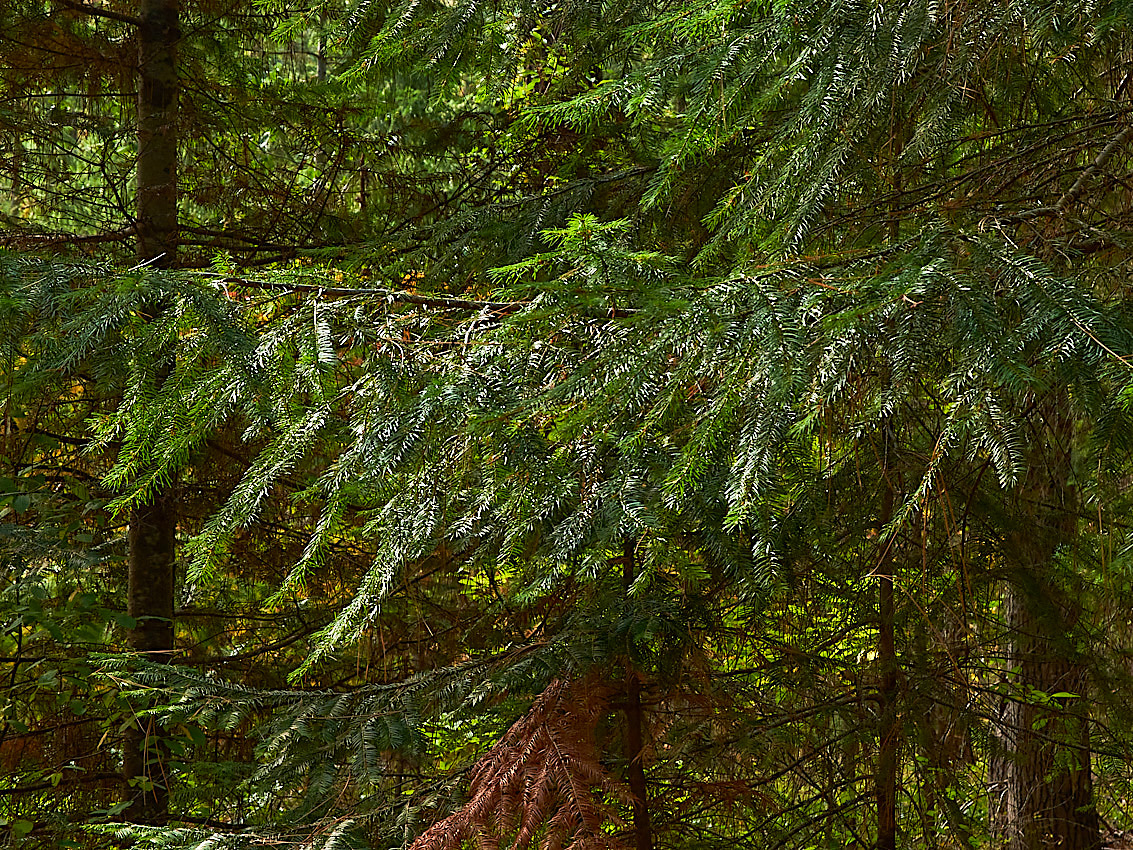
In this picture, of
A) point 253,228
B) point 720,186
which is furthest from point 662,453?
point 253,228

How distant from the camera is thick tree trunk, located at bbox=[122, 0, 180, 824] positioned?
16.9ft

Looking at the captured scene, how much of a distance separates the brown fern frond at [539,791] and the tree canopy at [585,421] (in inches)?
0.6

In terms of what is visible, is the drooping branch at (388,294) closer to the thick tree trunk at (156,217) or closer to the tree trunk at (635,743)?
the tree trunk at (635,743)

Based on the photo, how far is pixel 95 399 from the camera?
514cm

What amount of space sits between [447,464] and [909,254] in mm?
1118

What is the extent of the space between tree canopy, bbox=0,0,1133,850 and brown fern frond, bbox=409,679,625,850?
0.05 feet

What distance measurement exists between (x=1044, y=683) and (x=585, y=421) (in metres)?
4.54

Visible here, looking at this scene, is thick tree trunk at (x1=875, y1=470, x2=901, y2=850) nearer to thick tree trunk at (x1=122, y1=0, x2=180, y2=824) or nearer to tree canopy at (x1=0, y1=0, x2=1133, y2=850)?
tree canopy at (x1=0, y1=0, x2=1133, y2=850)

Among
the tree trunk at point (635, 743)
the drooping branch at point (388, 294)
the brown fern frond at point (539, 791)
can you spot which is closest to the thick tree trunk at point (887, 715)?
the tree trunk at point (635, 743)

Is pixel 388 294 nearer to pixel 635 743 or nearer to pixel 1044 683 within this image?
pixel 635 743

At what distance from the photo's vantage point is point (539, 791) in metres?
2.87

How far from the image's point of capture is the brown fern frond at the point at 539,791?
2828 mm

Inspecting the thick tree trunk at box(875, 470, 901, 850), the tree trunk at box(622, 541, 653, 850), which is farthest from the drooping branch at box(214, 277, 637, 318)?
the thick tree trunk at box(875, 470, 901, 850)

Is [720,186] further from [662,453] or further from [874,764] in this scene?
[662,453]
